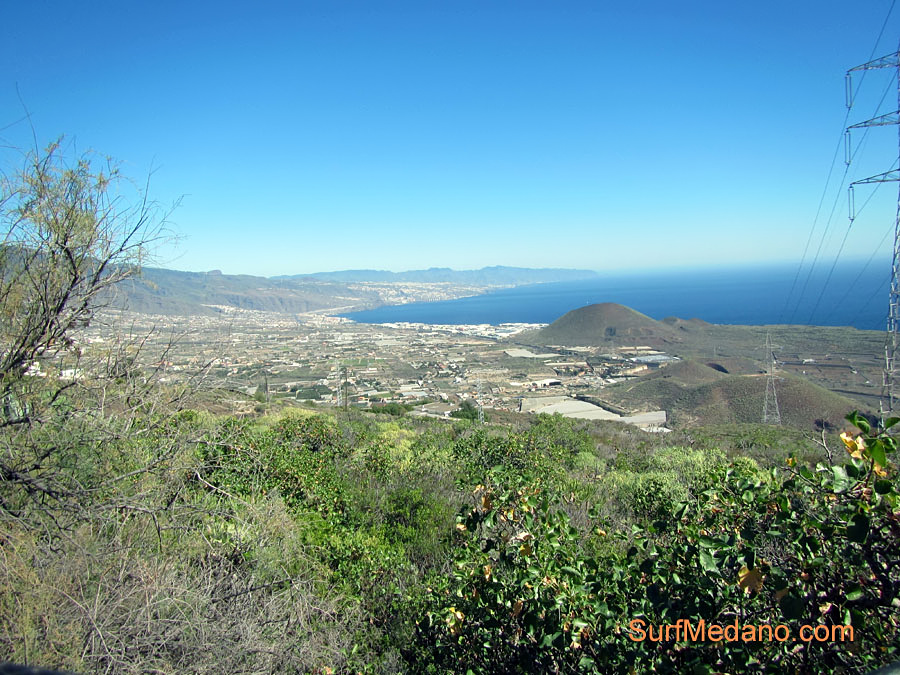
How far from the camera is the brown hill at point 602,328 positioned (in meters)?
64.8

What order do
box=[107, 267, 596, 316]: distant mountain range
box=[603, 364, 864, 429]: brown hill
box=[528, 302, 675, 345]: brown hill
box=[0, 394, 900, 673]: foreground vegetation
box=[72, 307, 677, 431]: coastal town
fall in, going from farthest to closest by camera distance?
box=[528, 302, 675, 345]: brown hill, box=[603, 364, 864, 429]: brown hill, box=[107, 267, 596, 316]: distant mountain range, box=[72, 307, 677, 431]: coastal town, box=[0, 394, 900, 673]: foreground vegetation

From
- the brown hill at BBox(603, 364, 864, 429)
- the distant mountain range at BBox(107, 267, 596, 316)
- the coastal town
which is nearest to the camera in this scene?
the coastal town

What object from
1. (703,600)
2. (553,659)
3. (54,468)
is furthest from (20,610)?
(703,600)

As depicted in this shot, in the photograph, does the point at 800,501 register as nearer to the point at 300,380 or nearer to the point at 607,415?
the point at 607,415

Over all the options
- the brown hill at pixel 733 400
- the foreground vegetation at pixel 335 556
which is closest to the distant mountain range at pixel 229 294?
the foreground vegetation at pixel 335 556

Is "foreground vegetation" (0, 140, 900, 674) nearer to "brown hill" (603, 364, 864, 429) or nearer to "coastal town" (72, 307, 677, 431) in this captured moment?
"coastal town" (72, 307, 677, 431)

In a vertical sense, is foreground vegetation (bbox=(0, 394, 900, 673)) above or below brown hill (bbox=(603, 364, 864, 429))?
above

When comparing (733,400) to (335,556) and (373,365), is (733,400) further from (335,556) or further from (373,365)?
(373,365)

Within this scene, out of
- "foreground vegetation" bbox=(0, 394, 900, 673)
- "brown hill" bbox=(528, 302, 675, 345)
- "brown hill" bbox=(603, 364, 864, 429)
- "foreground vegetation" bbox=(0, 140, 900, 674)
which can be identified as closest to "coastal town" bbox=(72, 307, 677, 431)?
"foreground vegetation" bbox=(0, 140, 900, 674)

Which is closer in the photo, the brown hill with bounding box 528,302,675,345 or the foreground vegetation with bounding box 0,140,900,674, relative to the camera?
the foreground vegetation with bounding box 0,140,900,674

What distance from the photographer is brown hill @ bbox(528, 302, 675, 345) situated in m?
64.8

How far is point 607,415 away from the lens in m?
29.7

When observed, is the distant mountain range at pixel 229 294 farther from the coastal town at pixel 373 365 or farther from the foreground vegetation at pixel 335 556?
the foreground vegetation at pixel 335 556

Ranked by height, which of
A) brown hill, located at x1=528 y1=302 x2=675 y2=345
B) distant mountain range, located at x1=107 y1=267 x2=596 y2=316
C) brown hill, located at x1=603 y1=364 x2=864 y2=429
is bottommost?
brown hill, located at x1=603 y1=364 x2=864 y2=429
